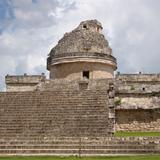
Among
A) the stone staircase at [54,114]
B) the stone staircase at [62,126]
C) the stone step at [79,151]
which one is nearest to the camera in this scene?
the stone step at [79,151]

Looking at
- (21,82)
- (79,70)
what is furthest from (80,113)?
(21,82)

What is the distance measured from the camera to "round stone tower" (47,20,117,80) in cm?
2652

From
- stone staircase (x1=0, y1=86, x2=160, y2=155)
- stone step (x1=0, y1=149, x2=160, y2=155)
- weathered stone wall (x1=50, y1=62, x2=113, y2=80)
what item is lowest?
stone step (x1=0, y1=149, x2=160, y2=155)

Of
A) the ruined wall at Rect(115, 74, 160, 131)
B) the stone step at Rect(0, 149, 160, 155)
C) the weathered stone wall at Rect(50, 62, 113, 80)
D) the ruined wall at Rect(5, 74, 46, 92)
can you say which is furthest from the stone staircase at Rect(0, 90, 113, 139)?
the ruined wall at Rect(5, 74, 46, 92)

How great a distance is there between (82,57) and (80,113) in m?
8.69

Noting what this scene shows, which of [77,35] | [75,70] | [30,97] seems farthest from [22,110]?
[77,35]

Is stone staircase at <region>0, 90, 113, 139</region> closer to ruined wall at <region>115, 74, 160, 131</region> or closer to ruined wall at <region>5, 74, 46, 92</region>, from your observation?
ruined wall at <region>115, 74, 160, 131</region>

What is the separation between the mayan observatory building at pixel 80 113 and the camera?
48.5 feet

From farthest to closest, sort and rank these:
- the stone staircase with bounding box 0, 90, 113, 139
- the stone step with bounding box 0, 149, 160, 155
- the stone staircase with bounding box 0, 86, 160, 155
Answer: the stone staircase with bounding box 0, 90, 113, 139, the stone staircase with bounding box 0, 86, 160, 155, the stone step with bounding box 0, 149, 160, 155

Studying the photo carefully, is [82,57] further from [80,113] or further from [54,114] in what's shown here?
[80,113]

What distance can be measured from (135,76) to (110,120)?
15445 millimetres

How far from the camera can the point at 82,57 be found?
26469mm

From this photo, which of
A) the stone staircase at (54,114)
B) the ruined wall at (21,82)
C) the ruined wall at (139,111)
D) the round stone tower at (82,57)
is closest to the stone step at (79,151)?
the stone staircase at (54,114)

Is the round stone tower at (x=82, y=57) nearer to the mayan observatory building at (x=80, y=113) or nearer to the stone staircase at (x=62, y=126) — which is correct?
the mayan observatory building at (x=80, y=113)
